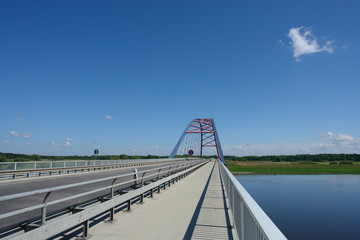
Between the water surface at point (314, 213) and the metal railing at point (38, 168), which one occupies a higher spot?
the metal railing at point (38, 168)

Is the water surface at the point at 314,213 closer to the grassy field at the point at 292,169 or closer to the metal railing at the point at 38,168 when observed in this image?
the metal railing at the point at 38,168

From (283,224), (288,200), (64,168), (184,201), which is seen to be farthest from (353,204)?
(64,168)

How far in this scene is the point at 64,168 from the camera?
66.6ft

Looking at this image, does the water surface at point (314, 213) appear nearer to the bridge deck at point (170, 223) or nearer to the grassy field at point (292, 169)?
the bridge deck at point (170, 223)

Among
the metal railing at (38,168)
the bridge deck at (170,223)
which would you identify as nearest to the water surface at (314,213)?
the bridge deck at (170,223)

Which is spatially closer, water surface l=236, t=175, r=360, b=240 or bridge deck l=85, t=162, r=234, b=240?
bridge deck l=85, t=162, r=234, b=240

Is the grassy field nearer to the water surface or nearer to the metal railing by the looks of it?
the water surface

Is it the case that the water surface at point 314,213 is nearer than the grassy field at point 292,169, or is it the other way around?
the water surface at point 314,213

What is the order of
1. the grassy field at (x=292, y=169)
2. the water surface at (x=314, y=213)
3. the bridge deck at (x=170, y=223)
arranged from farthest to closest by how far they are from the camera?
the grassy field at (x=292, y=169) < the water surface at (x=314, y=213) < the bridge deck at (x=170, y=223)

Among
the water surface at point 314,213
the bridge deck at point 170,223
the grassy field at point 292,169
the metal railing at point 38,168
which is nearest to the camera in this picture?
the bridge deck at point 170,223

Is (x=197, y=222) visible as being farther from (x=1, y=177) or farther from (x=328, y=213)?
(x=328, y=213)

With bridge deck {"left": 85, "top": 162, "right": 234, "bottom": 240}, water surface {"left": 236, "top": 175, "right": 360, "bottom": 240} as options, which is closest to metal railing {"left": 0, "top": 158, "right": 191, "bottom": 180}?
bridge deck {"left": 85, "top": 162, "right": 234, "bottom": 240}

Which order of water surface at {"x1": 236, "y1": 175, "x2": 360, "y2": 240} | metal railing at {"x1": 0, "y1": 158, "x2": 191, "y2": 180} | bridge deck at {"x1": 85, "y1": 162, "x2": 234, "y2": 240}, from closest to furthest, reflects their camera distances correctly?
bridge deck at {"x1": 85, "y1": 162, "x2": 234, "y2": 240} → metal railing at {"x1": 0, "y1": 158, "x2": 191, "y2": 180} → water surface at {"x1": 236, "y1": 175, "x2": 360, "y2": 240}

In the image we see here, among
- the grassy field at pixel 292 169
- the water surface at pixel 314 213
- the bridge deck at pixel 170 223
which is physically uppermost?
the bridge deck at pixel 170 223
